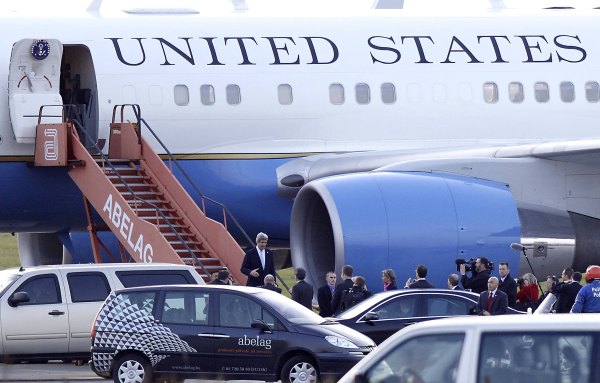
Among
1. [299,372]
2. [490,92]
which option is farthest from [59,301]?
[490,92]

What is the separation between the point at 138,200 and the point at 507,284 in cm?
562

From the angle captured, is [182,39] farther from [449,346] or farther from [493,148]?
[449,346]

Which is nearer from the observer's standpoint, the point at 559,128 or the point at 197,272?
the point at 197,272

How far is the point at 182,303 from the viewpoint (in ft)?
56.6

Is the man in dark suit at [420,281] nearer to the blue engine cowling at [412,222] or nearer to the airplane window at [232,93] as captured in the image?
the blue engine cowling at [412,222]

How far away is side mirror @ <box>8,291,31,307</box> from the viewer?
1944 centimetres

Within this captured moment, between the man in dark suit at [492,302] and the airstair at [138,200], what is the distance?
14.1ft

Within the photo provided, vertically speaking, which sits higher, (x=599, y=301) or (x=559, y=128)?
(x=559, y=128)

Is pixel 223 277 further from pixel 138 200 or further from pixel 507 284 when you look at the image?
pixel 507 284

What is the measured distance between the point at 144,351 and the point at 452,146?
951 cm

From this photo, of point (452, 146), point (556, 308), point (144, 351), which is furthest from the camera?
point (452, 146)

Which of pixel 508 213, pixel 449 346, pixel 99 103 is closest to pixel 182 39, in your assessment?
pixel 99 103

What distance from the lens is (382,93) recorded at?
24969 mm

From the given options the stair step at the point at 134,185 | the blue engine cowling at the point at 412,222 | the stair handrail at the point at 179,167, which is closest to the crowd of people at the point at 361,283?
the blue engine cowling at the point at 412,222
